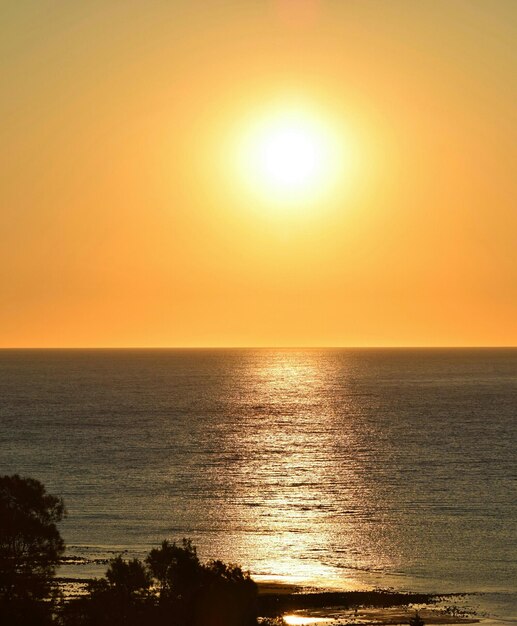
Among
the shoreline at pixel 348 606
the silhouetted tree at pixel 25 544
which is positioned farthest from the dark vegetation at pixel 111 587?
the shoreline at pixel 348 606

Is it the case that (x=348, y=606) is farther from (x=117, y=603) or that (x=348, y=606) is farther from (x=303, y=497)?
(x=303, y=497)

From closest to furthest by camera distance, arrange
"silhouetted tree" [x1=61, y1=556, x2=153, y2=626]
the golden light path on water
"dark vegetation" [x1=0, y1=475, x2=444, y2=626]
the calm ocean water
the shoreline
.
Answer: "silhouetted tree" [x1=61, y1=556, x2=153, y2=626], "dark vegetation" [x1=0, y1=475, x2=444, y2=626], the shoreline, the golden light path on water, the calm ocean water

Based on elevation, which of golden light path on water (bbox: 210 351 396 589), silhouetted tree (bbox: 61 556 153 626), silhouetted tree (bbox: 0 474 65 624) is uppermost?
golden light path on water (bbox: 210 351 396 589)

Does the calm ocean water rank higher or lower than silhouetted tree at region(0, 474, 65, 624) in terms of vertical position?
higher

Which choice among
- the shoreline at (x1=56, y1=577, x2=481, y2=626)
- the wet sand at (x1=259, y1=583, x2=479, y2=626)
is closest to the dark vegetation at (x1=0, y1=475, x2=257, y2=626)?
the shoreline at (x1=56, y1=577, x2=481, y2=626)

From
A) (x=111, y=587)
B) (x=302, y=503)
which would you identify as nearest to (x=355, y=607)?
(x=111, y=587)

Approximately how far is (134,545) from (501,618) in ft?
95.9

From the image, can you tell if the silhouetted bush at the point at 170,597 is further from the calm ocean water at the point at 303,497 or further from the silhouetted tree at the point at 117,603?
the calm ocean water at the point at 303,497

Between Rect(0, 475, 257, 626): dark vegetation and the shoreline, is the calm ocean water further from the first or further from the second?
Rect(0, 475, 257, 626): dark vegetation

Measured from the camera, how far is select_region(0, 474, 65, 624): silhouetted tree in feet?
158

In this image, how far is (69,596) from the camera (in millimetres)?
62812

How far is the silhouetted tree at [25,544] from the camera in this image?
4803 cm

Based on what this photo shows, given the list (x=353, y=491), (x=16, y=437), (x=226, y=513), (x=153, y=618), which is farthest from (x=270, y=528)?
(x=16, y=437)

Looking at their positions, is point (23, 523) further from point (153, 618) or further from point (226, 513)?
point (226, 513)
